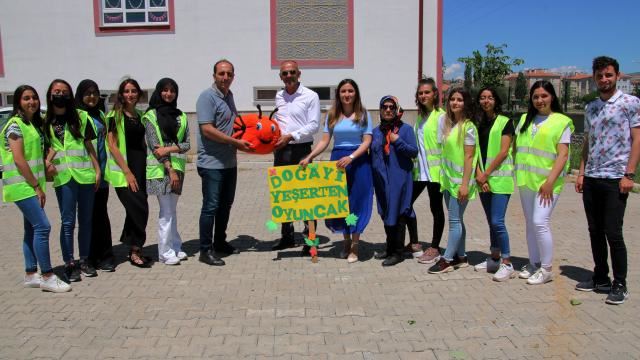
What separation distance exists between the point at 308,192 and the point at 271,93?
1162 centimetres

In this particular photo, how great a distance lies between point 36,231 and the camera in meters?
4.88

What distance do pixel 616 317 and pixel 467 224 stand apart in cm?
367

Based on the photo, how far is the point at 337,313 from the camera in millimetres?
4422

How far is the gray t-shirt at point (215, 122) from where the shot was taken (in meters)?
5.66

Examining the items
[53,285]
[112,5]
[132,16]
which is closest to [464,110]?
[53,285]

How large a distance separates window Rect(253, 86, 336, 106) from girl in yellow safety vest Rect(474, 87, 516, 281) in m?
12.0

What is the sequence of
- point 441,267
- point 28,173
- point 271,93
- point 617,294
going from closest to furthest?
point 617,294, point 28,173, point 441,267, point 271,93

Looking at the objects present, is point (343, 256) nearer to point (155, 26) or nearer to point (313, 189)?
point (313, 189)

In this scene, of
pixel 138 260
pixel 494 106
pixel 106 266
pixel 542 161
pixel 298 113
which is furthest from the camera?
pixel 298 113

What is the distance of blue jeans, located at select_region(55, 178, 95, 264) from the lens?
203 inches

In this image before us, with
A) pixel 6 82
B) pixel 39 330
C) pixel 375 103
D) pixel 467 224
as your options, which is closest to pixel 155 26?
pixel 6 82

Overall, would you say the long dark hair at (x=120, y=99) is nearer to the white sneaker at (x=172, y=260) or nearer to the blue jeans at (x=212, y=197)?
the blue jeans at (x=212, y=197)

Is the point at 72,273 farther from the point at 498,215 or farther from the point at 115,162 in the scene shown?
the point at 498,215

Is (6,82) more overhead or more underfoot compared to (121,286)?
more overhead
